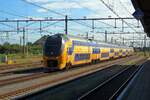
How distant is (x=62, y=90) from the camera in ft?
64.4

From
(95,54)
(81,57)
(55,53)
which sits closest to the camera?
(55,53)

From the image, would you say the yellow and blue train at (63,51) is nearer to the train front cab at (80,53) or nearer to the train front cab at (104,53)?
the train front cab at (80,53)

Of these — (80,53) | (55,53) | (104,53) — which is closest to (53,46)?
(55,53)

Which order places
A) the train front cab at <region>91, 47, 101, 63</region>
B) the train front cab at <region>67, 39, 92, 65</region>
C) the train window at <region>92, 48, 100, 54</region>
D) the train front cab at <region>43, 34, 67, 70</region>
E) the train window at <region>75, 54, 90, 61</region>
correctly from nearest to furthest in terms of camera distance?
the train front cab at <region>43, 34, 67, 70</region>, the train front cab at <region>67, 39, 92, 65</region>, the train window at <region>75, 54, 90, 61</region>, the train front cab at <region>91, 47, 101, 63</region>, the train window at <region>92, 48, 100, 54</region>

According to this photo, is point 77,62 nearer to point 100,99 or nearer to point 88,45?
point 88,45

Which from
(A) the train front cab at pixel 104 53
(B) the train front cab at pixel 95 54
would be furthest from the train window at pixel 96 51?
(A) the train front cab at pixel 104 53

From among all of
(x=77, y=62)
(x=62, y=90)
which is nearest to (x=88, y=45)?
(x=77, y=62)

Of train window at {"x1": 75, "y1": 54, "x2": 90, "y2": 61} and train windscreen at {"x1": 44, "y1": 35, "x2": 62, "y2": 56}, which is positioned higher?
train windscreen at {"x1": 44, "y1": 35, "x2": 62, "y2": 56}

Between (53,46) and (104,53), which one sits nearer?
(53,46)

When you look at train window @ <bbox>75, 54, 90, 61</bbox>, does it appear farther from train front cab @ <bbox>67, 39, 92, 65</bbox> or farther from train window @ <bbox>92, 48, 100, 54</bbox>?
train window @ <bbox>92, 48, 100, 54</bbox>

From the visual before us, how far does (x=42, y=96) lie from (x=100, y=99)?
8.63 feet

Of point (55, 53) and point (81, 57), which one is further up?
point (55, 53)

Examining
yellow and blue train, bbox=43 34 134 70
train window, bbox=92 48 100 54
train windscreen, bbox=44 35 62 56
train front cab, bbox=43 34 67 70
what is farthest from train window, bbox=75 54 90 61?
train windscreen, bbox=44 35 62 56

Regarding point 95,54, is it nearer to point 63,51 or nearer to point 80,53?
point 80,53
